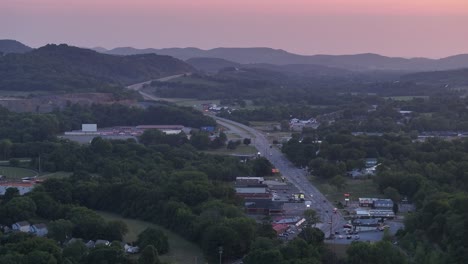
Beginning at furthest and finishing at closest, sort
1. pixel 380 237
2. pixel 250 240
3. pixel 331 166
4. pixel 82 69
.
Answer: pixel 82 69, pixel 331 166, pixel 380 237, pixel 250 240

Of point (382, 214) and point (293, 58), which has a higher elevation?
point (293, 58)

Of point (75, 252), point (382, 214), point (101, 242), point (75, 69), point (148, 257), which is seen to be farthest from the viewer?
point (75, 69)

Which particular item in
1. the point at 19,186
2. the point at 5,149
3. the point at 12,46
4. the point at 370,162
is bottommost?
the point at 19,186

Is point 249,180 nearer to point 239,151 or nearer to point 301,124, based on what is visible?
point 239,151

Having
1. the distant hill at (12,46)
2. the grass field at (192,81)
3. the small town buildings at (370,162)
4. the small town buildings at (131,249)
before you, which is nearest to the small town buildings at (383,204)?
the small town buildings at (370,162)

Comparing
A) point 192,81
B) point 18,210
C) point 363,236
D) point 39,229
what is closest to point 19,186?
point 18,210

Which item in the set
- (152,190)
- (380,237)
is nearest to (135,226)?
(152,190)

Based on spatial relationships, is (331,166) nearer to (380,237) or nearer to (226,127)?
(380,237)
